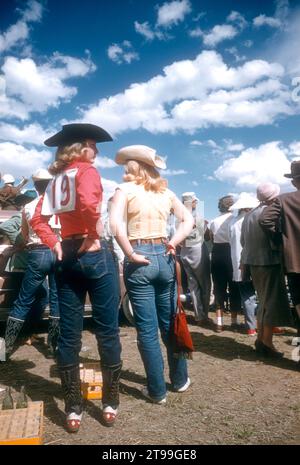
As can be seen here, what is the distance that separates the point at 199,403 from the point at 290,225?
2.06m

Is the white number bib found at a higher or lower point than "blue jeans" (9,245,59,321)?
higher

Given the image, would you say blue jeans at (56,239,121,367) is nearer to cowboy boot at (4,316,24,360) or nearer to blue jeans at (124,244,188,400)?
blue jeans at (124,244,188,400)

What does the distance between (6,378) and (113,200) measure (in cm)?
239

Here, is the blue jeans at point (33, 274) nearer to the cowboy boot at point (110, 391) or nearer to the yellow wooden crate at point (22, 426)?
the yellow wooden crate at point (22, 426)

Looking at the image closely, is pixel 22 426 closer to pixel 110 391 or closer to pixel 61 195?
pixel 110 391

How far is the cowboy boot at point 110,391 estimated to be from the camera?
2775 millimetres

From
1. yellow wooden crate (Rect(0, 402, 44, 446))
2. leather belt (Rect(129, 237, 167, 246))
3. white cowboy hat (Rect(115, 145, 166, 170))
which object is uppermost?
white cowboy hat (Rect(115, 145, 166, 170))

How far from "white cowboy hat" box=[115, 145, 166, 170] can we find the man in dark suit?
1580 mm

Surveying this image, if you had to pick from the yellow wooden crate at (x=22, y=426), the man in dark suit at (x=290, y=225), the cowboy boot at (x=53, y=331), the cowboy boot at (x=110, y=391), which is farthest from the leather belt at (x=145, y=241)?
the cowboy boot at (x=53, y=331)

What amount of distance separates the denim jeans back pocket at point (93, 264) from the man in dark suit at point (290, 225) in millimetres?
2178

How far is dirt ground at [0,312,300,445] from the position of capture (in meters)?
2.66

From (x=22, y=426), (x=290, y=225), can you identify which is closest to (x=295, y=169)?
(x=290, y=225)

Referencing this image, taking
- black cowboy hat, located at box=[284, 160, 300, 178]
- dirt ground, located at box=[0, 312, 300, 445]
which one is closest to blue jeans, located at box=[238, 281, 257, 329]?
dirt ground, located at box=[0, 312, 300, 445]
